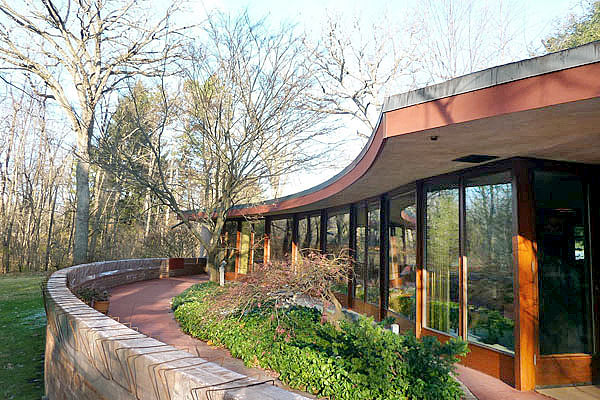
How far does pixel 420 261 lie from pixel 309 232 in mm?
5906

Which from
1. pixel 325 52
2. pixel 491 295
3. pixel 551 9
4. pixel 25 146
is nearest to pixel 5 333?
pixel 491 295

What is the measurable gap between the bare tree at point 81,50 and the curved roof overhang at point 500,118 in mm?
10949

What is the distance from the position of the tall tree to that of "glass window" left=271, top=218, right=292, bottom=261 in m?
10.8

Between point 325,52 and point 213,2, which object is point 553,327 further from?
point 325,52

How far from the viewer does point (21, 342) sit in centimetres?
659

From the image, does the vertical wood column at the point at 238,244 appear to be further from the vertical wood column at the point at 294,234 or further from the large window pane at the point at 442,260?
the large window pane at the point at 442,260

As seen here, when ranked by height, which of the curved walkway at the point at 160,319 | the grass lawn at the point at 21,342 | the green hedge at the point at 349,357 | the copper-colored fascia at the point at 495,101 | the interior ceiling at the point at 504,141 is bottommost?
the grass lawn at the point at 21,342

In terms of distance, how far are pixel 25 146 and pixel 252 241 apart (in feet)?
40.0

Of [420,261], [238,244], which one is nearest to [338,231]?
[420,261]

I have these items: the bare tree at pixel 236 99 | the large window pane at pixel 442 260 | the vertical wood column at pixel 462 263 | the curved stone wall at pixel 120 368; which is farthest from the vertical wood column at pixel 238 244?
the vertical wood column at pixel 462 263

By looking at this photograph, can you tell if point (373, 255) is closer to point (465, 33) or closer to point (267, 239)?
point (267, 239)

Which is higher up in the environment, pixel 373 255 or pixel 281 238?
pixel 281 238

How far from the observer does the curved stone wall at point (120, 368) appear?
78.9 inches

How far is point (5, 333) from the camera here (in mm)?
7121
